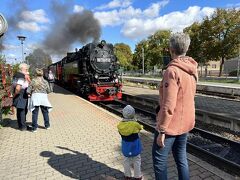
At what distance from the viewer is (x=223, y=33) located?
126 feet

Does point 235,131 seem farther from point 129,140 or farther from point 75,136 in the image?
point 129,140

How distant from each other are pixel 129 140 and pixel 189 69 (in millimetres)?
1648

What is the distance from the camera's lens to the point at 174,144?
3664 mm

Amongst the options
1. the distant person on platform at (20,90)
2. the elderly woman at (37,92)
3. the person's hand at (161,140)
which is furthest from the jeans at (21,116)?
the person's hand at (161,140)

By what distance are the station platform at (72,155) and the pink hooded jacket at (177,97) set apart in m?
1.60

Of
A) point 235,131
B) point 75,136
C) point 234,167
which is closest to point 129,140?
point 234,167

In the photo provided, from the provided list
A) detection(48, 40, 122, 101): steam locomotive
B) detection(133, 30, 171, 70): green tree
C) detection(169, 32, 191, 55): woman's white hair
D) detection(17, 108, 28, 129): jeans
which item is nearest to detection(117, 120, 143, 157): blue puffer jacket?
detection(169, 32, 191, 55): woman's white hair

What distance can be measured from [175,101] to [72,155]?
3.39 meters

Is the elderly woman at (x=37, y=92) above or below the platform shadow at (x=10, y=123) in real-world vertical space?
above

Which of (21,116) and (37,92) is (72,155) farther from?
(21,116)

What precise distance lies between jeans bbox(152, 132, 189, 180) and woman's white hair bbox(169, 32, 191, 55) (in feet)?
3.39

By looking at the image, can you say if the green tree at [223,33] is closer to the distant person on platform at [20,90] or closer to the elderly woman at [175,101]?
the distant person on platform at [20,90]

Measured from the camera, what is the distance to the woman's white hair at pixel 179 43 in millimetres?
3279

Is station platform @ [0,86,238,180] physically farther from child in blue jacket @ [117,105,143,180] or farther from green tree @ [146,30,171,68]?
green tree @ [146,30,171,68]
